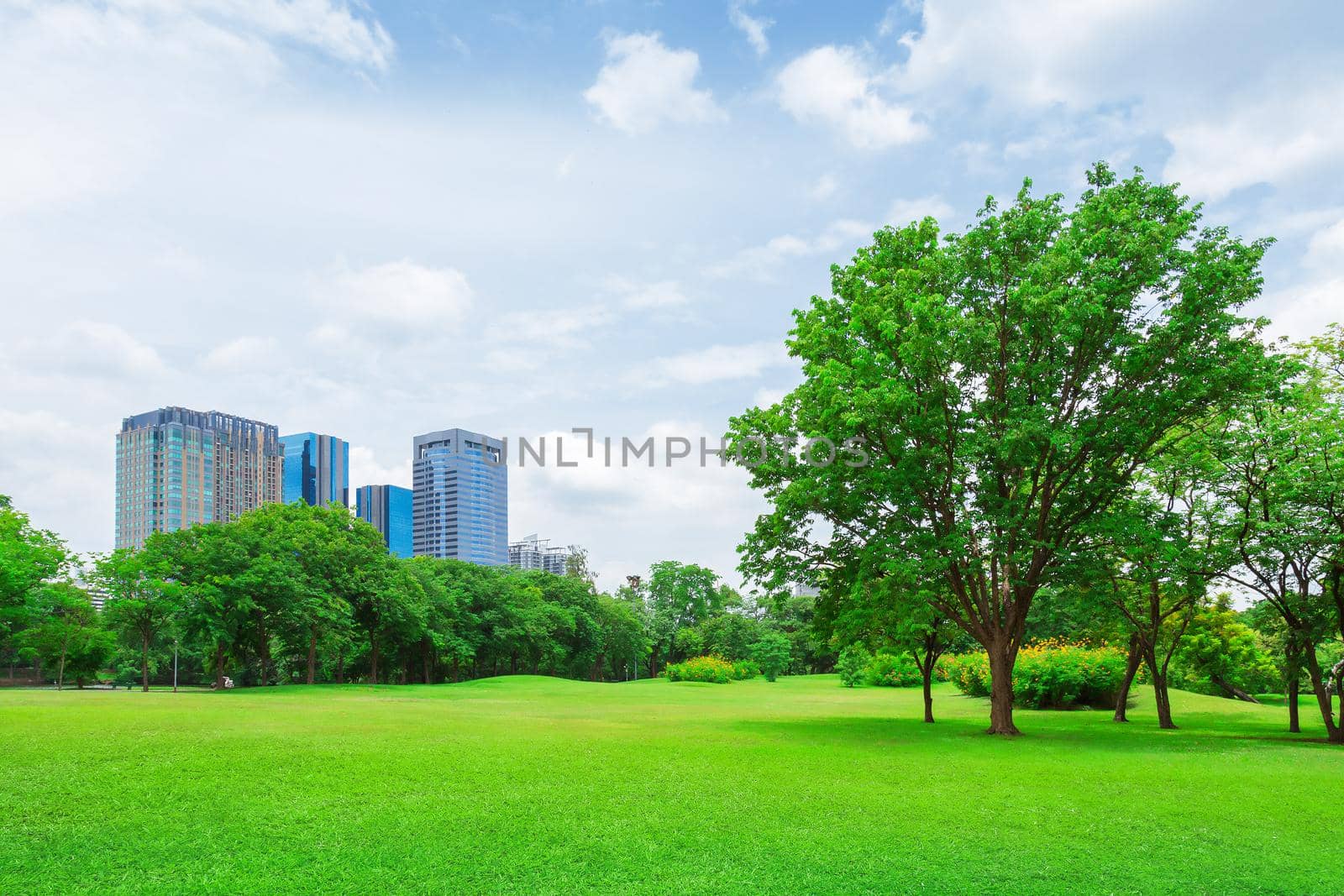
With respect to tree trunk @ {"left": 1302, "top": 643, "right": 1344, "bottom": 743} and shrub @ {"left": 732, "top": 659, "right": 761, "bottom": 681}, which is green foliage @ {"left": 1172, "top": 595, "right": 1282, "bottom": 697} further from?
shrub @ {"left": 732, "top": 659, "right": 761, "bottom": 681}

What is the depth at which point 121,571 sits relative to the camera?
32781 millimetres

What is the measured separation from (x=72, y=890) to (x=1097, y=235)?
17.2 m

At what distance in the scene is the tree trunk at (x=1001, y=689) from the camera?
59.4 ft

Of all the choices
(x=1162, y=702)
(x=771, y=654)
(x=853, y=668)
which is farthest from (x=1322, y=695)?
(x=771, y=654)

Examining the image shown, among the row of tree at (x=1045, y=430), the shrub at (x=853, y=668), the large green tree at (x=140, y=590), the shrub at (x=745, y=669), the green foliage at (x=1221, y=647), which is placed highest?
the row of tree at (x=1045, y=430)

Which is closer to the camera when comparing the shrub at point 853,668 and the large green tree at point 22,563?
the large green tree at point 22,563

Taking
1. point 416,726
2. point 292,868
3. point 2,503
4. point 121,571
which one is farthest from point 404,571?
point 292,868

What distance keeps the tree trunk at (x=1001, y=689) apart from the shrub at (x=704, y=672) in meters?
31.9

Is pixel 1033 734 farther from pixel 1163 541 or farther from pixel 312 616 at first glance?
pixel 312 616

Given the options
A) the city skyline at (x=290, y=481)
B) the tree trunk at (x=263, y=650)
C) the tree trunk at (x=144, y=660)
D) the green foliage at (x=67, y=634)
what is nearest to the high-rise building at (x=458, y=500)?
the city skyline at (x=290, y=481)

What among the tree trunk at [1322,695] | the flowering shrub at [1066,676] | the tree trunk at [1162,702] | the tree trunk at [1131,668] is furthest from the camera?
the flowering shrub at [1066,676]

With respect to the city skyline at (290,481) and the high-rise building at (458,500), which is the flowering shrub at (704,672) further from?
the high-rise building at (458,500)

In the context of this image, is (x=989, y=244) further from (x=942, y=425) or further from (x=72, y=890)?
(x=72, y=890)

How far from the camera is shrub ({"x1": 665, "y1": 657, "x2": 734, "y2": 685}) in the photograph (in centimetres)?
4956
